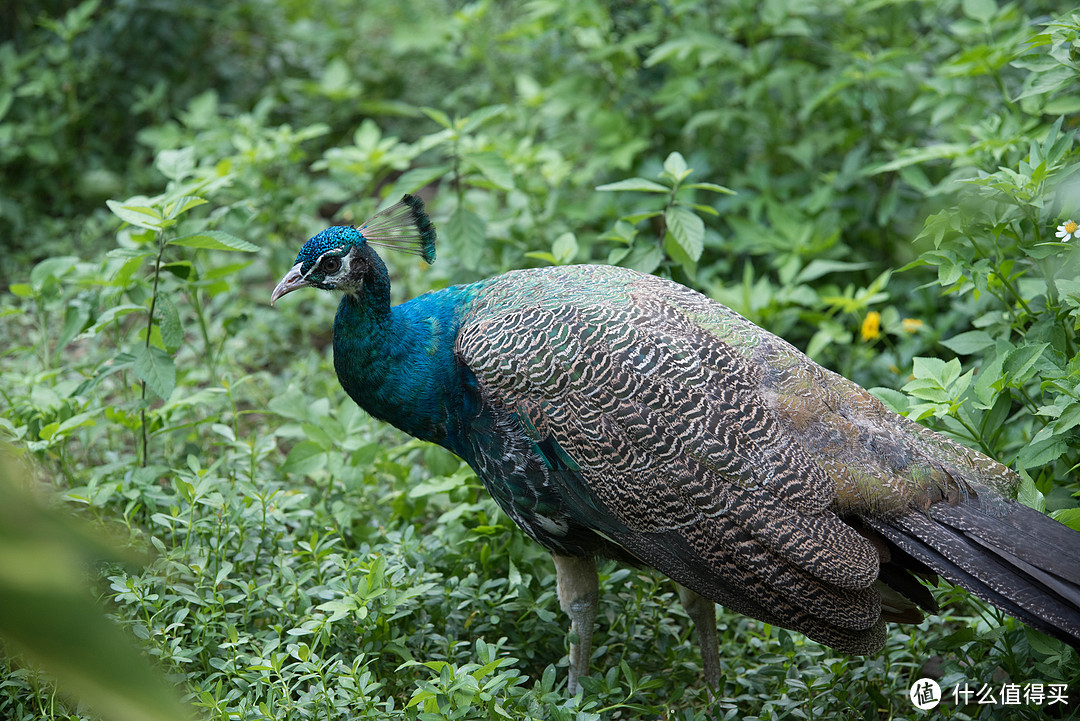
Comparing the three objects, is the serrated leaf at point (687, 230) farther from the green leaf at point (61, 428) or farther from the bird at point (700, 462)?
the green leaf at point (61, 428)

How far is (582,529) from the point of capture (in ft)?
9.27

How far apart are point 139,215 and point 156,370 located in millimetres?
554

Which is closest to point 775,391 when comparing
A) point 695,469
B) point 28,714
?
point 695,469

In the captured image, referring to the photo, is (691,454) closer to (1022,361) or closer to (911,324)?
(1022,361)

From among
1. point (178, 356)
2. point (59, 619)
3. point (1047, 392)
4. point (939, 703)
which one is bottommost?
point (939, 703)

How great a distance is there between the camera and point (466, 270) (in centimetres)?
396

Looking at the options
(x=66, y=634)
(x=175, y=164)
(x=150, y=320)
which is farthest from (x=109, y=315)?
(x=66, y=634)

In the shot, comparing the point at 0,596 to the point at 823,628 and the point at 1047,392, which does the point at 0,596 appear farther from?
the point at 1047,392

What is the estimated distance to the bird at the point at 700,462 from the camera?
99.9 inches

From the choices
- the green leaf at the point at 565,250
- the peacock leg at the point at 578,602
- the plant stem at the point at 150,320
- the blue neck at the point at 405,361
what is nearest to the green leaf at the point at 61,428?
the plant stem at the point at 150,320

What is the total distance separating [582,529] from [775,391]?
0.73 meters

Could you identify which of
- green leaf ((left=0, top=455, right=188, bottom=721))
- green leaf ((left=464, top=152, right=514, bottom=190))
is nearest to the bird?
green leaf ((left=464, top=152, right=514, bottom=190))

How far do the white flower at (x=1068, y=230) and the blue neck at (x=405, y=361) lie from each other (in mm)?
1867

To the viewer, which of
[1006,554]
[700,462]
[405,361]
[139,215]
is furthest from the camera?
[139,215]
